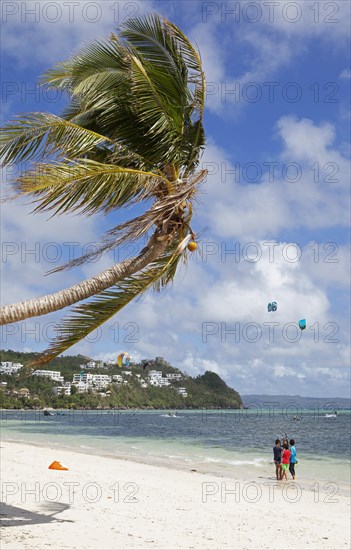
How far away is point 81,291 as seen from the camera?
6.30 metres

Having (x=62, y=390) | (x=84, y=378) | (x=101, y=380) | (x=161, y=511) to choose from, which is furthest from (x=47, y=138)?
(x=101, y=380)

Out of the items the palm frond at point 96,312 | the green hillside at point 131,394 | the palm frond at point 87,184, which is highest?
the palm frond at point 87,184

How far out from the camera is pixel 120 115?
786cm

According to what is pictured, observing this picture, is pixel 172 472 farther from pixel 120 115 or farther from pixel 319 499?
pixel 120 115

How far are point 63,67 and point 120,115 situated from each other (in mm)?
1062

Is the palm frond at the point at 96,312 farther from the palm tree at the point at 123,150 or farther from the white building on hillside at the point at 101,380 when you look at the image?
the white building on hillside at the point at 101,380

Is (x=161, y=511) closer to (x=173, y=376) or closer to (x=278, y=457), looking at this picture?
(x=278, y=457)

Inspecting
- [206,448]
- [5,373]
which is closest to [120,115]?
[206,448]

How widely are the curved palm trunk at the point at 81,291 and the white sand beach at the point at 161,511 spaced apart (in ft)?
13.7

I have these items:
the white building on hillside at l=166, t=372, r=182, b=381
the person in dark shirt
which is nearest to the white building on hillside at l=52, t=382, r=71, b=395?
the white building on hillside at l=166, t=372, r=182, b=381

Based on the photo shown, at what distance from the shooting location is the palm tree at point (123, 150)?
6.43 m

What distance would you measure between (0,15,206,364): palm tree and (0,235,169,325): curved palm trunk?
12 millimetres

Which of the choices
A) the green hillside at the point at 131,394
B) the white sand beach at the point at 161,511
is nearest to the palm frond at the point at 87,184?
the white sand beach at the point at 161,511

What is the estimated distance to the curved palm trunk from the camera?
588cm
